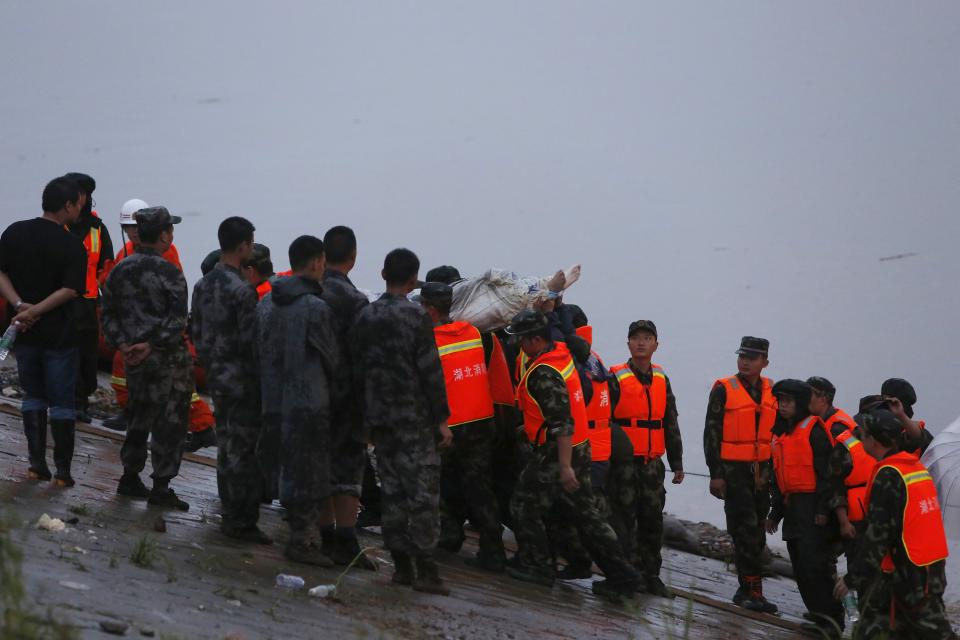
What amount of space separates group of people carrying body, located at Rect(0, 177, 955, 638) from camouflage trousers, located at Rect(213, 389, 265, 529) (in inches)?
0.4

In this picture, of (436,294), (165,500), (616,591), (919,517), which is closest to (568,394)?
(436,294)

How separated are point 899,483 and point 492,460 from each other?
91.9 inches

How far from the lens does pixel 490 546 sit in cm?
663

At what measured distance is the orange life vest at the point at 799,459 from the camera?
7086 mm

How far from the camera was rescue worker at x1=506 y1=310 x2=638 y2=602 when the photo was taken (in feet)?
20.3

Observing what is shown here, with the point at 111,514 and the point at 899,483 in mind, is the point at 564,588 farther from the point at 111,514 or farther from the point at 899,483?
the point at 111,514

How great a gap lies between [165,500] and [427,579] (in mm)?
1522

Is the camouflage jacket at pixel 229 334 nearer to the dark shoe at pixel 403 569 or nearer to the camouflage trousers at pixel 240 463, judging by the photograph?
the camouflage trousers at pixel 240 463

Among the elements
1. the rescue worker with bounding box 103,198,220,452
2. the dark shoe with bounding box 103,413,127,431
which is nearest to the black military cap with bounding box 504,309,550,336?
the rescue worker with bounding box 103,198,220,452

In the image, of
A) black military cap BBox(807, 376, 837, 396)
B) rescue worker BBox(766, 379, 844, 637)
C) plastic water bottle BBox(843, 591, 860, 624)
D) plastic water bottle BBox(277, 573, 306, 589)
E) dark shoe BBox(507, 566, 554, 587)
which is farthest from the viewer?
black military cap BBox(807, 376, 837, 396)

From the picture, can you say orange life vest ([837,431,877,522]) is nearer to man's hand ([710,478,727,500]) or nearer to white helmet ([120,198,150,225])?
man's hand ([710,478,727,500])

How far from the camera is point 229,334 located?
5.77 m

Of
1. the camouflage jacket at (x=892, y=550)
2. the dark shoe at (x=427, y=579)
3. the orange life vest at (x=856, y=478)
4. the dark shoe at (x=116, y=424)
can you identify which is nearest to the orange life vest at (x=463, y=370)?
the dark shoe at (x=427, y=579)

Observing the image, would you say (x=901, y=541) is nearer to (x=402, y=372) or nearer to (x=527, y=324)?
(x=527, y=324)
